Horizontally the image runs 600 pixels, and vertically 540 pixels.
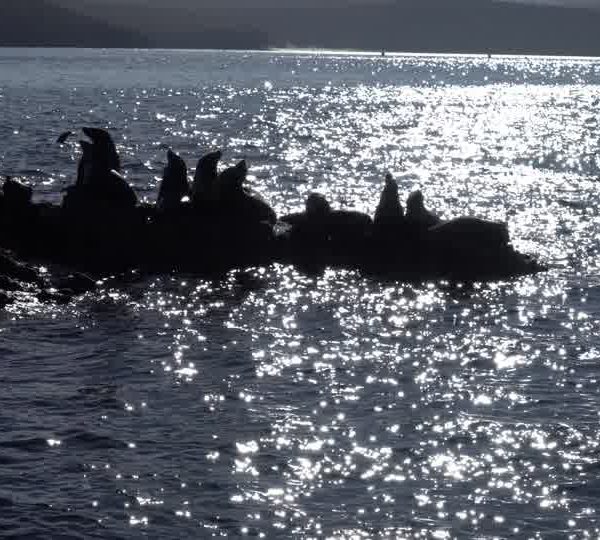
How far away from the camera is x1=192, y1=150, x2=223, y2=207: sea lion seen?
152 feet

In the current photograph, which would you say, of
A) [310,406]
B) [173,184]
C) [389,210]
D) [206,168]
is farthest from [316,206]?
[310,406]

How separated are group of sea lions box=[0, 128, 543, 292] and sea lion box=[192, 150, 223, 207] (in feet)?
0.14

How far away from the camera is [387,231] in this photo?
4575 centimetres

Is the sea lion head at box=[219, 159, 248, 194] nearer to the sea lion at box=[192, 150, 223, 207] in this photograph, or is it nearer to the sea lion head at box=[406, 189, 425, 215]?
the sea lion at box=[192, 150, 223, 207]

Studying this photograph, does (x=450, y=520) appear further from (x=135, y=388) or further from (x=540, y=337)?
(x=540, y=337)

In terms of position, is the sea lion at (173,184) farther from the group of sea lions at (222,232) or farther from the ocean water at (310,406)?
the ocean water at (310,406)

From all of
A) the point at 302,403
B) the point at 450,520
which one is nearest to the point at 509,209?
the point at 302,403

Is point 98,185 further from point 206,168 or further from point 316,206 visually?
point 316,206

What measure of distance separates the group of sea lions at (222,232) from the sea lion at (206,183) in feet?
0.14

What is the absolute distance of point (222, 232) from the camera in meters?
45.6

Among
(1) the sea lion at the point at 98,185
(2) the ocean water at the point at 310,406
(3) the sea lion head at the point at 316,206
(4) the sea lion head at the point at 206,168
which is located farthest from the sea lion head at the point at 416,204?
(1) the sea lion at the point at 98,185

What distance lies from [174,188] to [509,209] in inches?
837

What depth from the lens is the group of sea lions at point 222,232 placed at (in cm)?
4412

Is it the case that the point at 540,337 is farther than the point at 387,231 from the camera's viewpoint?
No
